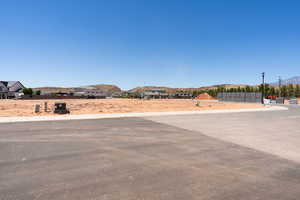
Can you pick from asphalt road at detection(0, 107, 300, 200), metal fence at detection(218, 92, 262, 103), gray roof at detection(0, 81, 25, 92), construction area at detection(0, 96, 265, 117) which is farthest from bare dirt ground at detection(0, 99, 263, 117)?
gray roof at detection(0, 81, 25, 92)

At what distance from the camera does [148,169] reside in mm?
4164

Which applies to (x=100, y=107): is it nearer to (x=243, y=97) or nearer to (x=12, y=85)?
(x=243, y=97)

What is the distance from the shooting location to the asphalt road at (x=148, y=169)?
3.14 metres

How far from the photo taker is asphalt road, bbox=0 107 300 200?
314 cm

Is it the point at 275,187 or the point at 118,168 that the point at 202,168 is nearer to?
the point at 275,187

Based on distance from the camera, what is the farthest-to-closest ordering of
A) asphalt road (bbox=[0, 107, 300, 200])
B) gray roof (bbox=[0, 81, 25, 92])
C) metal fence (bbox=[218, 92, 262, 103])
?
gray roof (bbox=[0, 81, 25, 92]) < metal fence (bbox=[218, 92, 262, 103]) < asphalt road (bbox=[0, 107, 300, 200])

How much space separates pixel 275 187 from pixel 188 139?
3.84 m

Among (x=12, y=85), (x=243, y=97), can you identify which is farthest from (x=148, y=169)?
(x=12, y=85)

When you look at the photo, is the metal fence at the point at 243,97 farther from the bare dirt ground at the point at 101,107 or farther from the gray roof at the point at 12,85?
the gray roof at the point at 12,85

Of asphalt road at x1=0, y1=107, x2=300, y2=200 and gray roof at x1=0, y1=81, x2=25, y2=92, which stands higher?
gray roof at x1=0, y1=81, x2=25, y2=92

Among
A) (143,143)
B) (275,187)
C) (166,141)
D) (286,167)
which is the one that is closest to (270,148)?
(286,167)

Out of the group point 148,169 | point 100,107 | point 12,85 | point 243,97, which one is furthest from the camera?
point 12,85

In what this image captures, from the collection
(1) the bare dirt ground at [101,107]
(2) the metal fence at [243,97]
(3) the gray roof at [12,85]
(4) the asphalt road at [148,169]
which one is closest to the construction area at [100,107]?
(1) the bare dirt ground at [101,107]

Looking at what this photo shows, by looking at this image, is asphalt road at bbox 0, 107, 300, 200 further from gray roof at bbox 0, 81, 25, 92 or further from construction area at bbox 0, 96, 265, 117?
gray roof at bbox 0, 81, 25, 92
